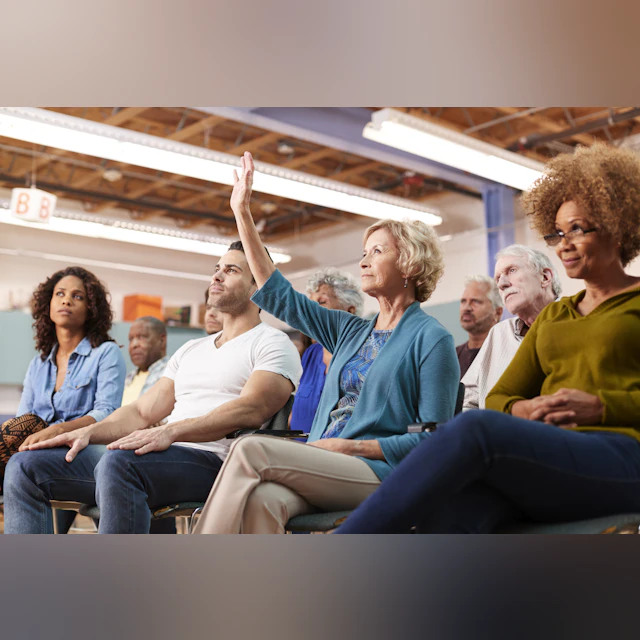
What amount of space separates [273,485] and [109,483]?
1.90ft

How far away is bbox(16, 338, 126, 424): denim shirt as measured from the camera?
270cm

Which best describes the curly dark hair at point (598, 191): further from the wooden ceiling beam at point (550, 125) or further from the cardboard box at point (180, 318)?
the cardboard box at point (180, 318)

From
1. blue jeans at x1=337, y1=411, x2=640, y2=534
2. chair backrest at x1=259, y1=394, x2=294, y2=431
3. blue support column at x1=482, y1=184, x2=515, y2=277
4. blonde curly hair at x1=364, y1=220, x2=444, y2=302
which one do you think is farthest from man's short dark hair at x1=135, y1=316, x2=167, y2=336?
blue support column at x1=482, y1=184, x2=515, y2=277

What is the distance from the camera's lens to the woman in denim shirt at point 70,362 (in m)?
2.67

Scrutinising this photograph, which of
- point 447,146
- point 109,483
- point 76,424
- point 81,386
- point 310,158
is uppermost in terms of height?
point 310,158

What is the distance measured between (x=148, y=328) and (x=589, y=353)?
3641 mm

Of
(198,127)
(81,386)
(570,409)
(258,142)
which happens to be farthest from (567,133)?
(570,409)

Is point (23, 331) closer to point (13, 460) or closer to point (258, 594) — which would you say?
point (13, 460)

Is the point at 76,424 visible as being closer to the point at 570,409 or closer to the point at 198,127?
the point at 570,409

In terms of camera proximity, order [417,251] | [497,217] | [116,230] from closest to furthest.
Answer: [417,251] < [497,217] < [116,230]

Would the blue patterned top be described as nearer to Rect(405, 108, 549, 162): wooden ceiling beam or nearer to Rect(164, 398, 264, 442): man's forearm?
Rect(164, 398, 264, 442): man's forearm

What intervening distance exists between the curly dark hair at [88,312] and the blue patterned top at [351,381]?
1165 millimetres

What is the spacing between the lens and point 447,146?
211 inches
